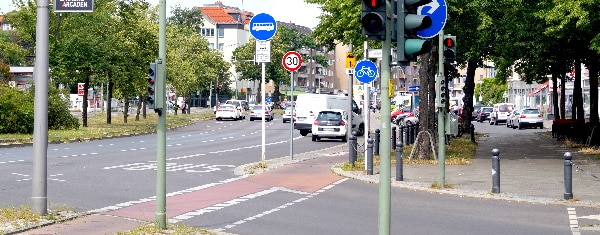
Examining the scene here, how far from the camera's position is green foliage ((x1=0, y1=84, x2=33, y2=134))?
4522 cm

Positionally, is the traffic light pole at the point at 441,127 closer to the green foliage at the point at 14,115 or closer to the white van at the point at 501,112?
the green foliage at the point at 14,115

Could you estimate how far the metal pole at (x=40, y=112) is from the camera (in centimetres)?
1370

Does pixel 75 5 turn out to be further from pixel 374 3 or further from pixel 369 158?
pixel 369 158

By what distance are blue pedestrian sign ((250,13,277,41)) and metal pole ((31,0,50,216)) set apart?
1198cm

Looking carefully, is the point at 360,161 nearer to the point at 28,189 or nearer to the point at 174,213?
the point at 28,189

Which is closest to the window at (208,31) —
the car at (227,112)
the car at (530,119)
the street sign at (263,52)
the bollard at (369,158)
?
the car at (227,112)

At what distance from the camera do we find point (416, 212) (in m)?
16.1

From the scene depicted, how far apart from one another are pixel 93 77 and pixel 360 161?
117 ft

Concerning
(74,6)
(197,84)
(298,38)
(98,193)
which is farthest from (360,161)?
(298,38)

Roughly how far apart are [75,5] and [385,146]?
548cm

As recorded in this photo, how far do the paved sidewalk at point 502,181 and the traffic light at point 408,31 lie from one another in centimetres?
478

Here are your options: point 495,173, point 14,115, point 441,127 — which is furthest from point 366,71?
point 14,115

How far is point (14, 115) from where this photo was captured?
45.5 meters

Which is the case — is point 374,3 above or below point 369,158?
above
